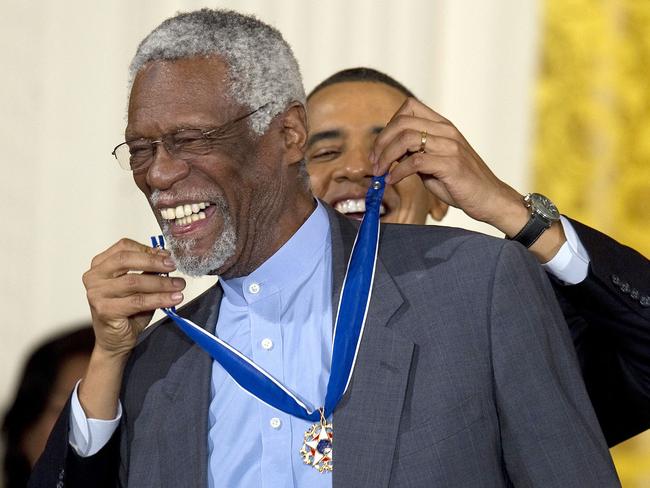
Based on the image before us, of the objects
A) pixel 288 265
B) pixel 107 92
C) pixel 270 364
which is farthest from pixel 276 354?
pixel 107 92

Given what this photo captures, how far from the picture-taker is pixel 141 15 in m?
5.59

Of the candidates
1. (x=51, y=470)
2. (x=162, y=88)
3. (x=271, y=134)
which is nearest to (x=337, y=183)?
(x=271, y=134)

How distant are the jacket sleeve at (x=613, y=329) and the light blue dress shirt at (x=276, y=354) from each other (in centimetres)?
57

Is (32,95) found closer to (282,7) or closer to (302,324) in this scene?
(282,7)

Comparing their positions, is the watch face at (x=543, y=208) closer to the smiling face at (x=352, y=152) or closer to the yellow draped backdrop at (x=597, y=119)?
the smiling face at (x=352, y=152)

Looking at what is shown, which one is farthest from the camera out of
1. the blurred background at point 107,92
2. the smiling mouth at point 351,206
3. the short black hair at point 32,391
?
the blurred background at point 107,92

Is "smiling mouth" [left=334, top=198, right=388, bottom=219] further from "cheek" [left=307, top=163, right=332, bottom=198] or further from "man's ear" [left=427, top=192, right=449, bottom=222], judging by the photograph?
"man's ear" [left=427, top=192, right=449, bottom=222]

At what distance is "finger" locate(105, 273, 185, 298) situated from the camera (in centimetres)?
267

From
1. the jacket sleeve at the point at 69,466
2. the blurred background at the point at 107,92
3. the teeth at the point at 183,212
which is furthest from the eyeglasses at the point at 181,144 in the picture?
the blurred background at the point at 107,92

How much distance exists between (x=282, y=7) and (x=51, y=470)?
3.30 metres

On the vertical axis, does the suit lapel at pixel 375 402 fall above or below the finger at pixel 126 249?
below

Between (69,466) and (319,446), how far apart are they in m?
0.63

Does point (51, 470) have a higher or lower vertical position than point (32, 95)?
lower

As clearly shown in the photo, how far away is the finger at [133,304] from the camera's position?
8.75 ft
